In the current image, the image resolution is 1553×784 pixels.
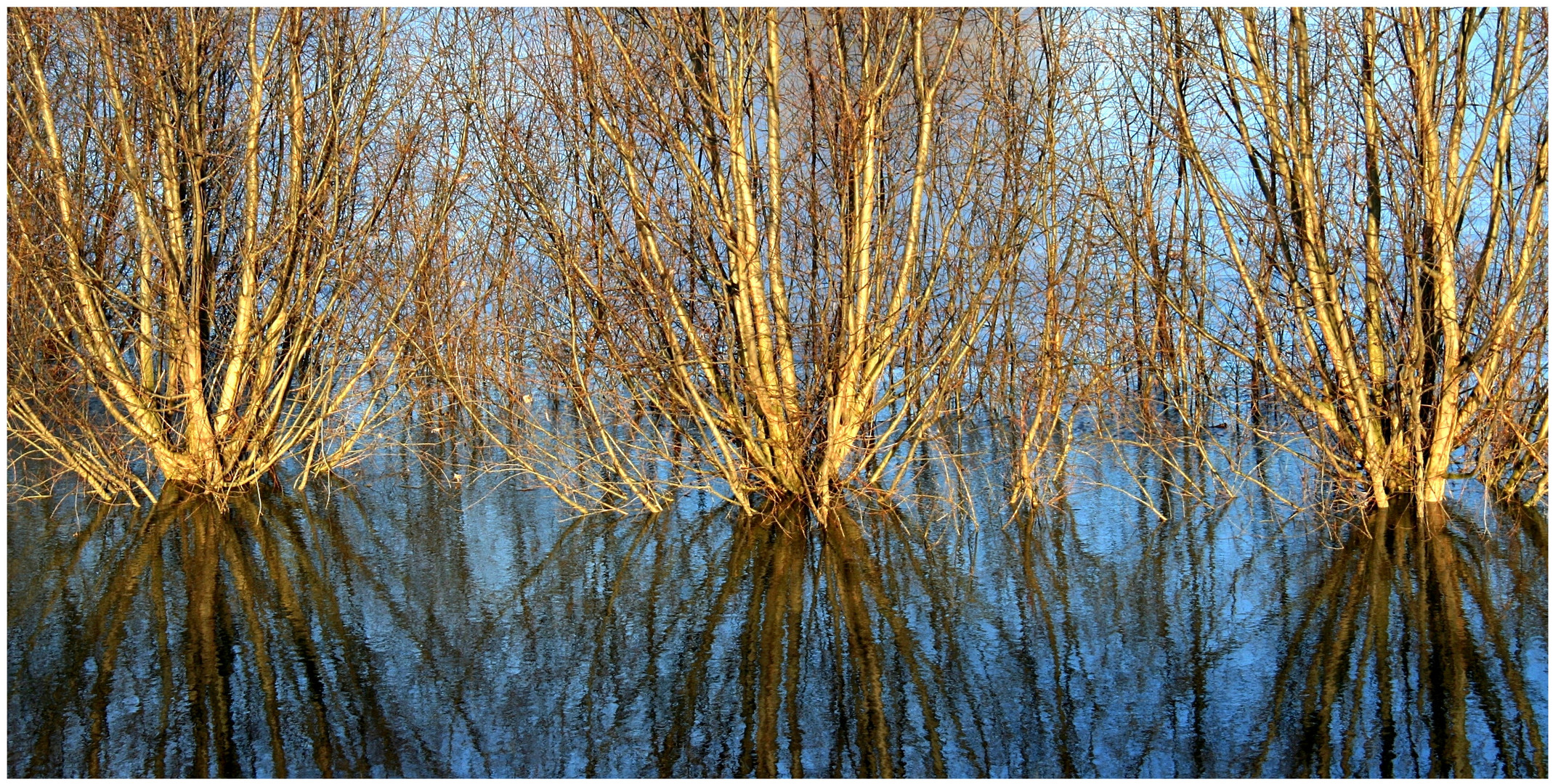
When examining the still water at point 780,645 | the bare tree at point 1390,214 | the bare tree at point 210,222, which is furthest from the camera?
the bare tree at point 210,222

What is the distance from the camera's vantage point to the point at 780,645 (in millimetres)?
5109

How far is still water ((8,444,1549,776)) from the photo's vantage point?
13.4 ft

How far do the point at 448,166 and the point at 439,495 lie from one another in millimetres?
2074

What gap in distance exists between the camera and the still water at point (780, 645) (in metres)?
4.09

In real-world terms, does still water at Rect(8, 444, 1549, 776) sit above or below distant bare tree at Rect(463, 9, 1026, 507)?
below

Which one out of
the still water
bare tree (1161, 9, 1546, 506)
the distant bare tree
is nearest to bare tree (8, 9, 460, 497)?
the still water

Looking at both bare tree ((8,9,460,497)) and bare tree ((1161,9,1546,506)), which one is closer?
bare tree ((1161,9,1546,506))

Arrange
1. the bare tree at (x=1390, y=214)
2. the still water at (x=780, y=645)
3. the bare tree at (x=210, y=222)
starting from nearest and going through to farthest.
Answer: the still water at (x=780, y=645) < the bare tree at (x=1390, y=214) < the bare tree at (x=210, y=222)

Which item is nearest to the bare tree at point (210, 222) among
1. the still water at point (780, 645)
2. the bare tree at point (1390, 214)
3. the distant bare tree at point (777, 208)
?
the still water at point (780, 645)

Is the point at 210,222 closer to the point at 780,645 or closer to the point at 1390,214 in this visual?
the point at 780,645

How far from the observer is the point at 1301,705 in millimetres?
4348

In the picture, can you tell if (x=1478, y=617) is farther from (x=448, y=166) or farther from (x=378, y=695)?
(x=448, y=166)

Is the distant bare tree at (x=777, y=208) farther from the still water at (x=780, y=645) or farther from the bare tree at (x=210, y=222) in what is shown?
the bare tree at (x=210, y=222)

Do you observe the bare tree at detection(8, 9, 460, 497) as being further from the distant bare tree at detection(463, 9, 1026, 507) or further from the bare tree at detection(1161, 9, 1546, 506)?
the bare tree at detection(1161, 9, 1546, 506)
